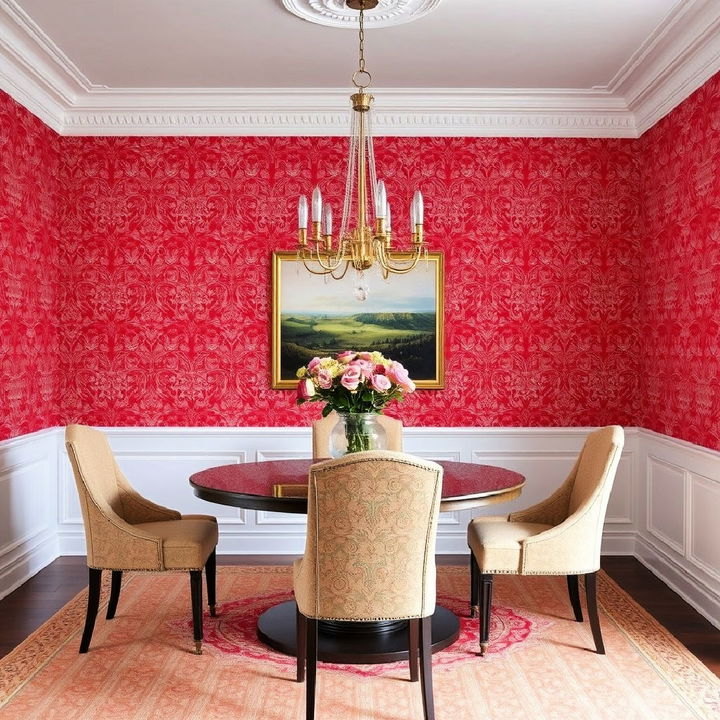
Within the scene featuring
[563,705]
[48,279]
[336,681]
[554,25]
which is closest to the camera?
[563,705]

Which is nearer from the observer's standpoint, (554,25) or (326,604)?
(326,604)

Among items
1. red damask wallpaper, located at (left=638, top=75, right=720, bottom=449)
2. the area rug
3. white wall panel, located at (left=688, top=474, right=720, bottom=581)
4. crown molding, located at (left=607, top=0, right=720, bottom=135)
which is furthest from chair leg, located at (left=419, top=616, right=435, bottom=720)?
crown molding, located at (left=607, top=0, right=720, bottom=135)

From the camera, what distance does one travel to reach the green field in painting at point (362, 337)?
5387 millimetres

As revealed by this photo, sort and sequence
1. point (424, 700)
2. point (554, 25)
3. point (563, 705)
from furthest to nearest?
point (554, 25) < point (563, 705) < point (424, 700)

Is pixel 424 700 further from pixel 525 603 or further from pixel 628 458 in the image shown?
pixel 628 458

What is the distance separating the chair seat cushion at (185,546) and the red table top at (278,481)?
219 mm

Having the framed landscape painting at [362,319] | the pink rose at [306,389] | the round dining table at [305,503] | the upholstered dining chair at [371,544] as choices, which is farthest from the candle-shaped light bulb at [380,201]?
the framed landscape painting at [362,319]

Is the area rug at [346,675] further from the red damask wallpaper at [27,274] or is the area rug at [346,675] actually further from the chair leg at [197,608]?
the red damask wallpaper at [27,274]

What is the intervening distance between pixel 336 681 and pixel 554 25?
3.29 meters

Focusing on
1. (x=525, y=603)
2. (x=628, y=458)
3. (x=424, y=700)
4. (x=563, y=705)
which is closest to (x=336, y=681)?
(x=424, y=700)

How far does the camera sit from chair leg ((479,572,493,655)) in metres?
3.57

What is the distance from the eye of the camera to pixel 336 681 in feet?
11.0

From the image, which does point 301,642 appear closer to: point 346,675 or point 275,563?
point 346,675

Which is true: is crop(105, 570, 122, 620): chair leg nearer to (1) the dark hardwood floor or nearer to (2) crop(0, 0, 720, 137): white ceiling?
(1) the dark hardwood floor
